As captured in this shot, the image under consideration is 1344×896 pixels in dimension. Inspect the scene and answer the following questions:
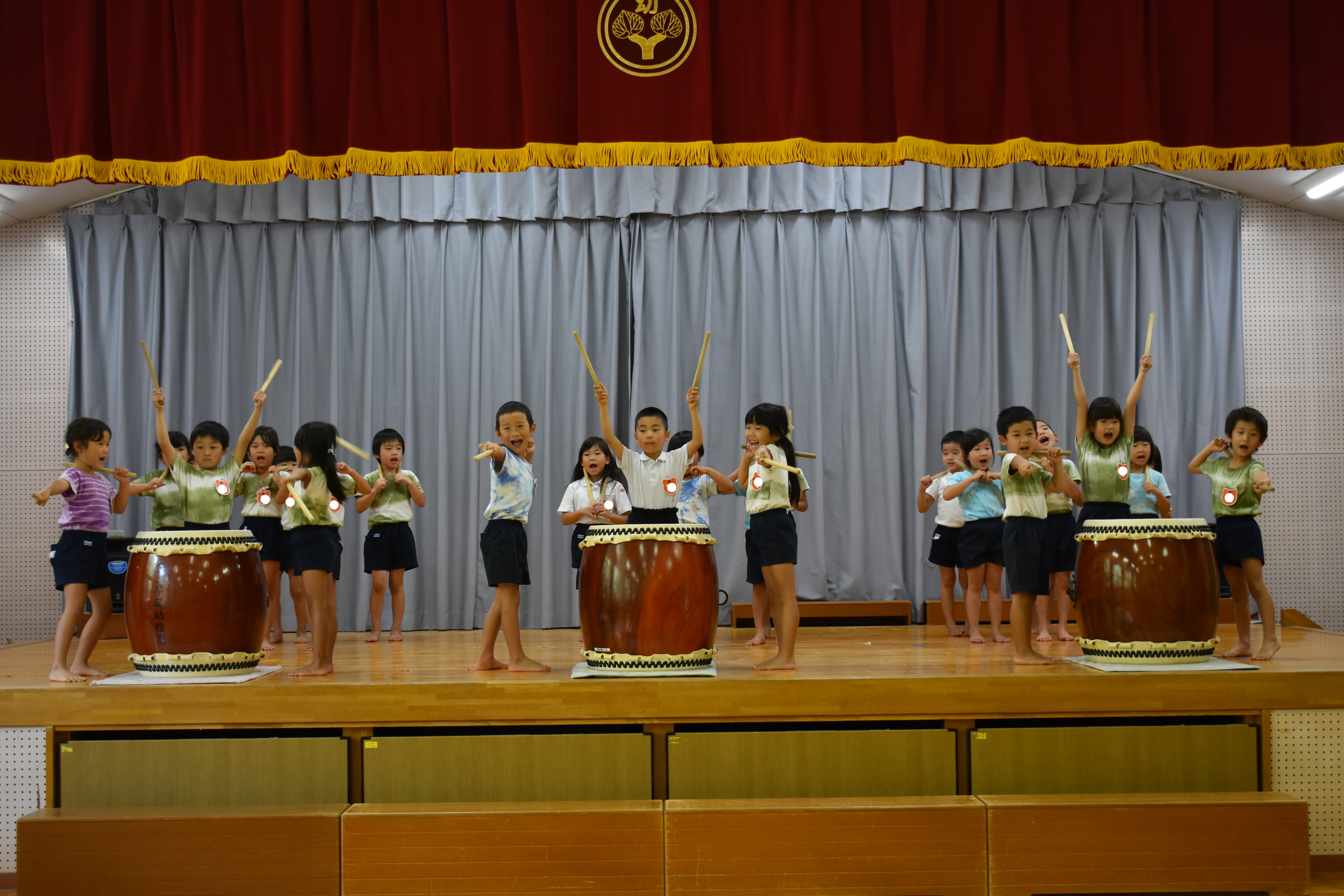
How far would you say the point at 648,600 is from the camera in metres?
3.71

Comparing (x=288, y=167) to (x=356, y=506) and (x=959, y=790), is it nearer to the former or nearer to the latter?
(x=356, y=506)

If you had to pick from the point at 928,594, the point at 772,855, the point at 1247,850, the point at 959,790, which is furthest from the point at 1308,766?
the point at 928,594

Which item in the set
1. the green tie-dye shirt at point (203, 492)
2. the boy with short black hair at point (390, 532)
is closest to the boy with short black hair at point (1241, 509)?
the boy with short black hair at point (390, 532)

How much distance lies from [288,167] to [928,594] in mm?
5193

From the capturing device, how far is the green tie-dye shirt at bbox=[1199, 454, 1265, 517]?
4.44m

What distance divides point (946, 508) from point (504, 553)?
118 inches

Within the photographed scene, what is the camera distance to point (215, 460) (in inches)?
189

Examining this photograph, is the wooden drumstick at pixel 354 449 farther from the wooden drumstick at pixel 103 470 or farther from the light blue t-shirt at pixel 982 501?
the light blue t-shirt at pixel 982 501

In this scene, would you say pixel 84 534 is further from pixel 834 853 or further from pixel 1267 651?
pixel 1267 651

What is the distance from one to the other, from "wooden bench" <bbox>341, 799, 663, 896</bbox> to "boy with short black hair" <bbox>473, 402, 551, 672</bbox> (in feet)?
2.92

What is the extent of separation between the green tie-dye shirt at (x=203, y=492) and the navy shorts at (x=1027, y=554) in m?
3.38

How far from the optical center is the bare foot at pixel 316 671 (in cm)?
398

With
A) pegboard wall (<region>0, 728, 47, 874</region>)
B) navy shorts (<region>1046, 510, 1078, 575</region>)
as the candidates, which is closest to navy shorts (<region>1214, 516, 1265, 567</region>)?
navy shorts (<region>1046, 510, 1078, 575</region>)

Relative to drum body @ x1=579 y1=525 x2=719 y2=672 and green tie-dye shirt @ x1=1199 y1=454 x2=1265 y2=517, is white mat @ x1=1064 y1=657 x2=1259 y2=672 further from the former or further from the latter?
drum body @ x1=579 y1=525 x2=719 y2=672
